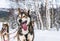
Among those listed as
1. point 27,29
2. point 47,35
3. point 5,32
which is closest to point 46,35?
point 47,35

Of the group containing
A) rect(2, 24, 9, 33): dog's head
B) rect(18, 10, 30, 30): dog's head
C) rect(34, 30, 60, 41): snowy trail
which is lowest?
rect(34, 30, 60, 41): snowy trail

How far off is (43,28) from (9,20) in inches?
10.2

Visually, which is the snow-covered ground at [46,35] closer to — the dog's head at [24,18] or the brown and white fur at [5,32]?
the dog's head at [24,18]

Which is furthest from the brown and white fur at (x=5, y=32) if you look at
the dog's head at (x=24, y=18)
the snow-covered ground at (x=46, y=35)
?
the snow-covered ground at (x=46, y=35)

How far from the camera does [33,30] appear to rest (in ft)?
3.89

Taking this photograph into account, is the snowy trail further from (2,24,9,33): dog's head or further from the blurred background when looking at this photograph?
(2,24,9,33): dog's head

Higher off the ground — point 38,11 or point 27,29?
point 38,11

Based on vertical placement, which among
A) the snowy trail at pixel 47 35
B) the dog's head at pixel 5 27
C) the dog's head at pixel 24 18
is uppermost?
the dog's head at pixel 24 18

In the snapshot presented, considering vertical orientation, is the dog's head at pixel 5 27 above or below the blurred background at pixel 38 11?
below

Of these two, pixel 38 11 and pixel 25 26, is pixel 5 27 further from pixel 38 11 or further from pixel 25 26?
pixel 38 11

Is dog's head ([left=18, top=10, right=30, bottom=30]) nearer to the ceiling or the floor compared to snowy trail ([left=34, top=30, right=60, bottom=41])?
nearer to the ceiling

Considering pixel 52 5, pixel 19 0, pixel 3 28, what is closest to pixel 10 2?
pixel 19 0

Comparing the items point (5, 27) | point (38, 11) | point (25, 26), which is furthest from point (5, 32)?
point (38, 11)

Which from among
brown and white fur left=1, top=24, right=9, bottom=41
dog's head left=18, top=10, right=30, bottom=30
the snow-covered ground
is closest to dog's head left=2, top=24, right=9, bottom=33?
brown and white fur left=1, top=24, right=9, bottom=41
